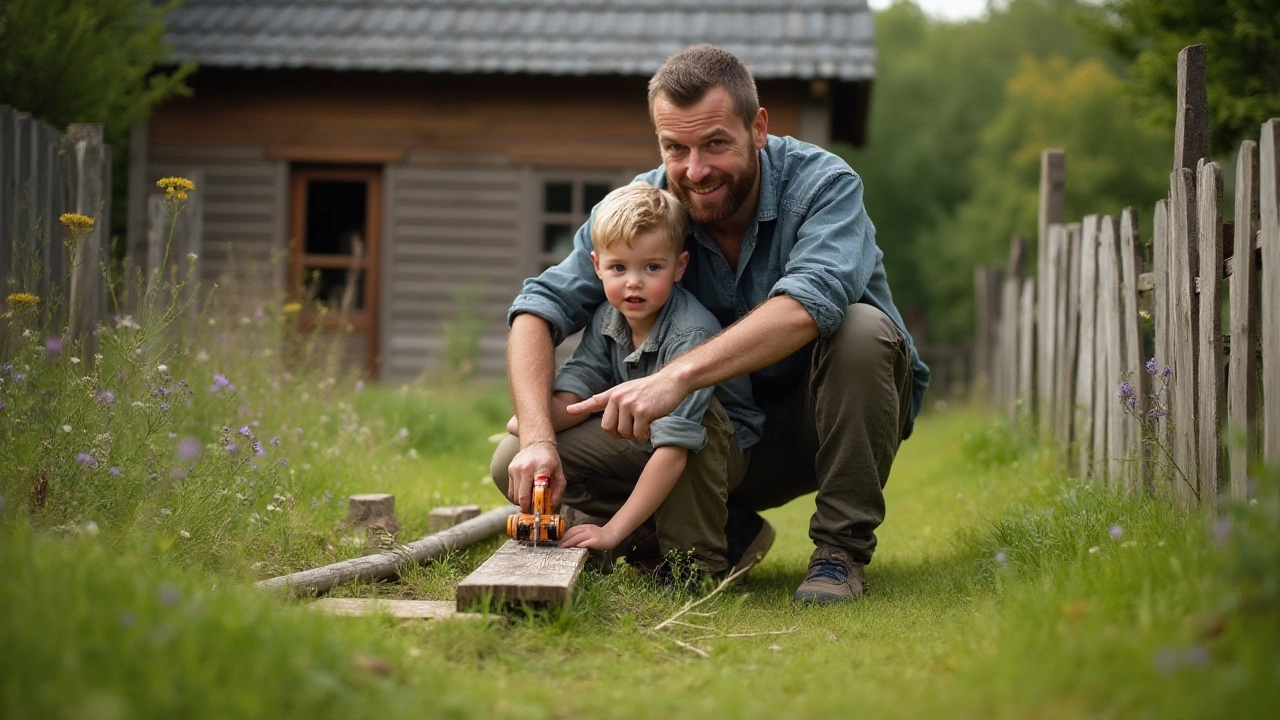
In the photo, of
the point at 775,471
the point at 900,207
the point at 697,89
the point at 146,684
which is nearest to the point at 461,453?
the point at 775,471

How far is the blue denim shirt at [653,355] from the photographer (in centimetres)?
359

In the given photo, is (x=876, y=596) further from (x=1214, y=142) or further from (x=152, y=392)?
(x=1214, y=142)

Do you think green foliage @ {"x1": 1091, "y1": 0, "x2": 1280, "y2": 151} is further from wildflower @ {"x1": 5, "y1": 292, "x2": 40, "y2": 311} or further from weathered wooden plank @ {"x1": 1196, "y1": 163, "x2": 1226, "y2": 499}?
wildflower @ {"x1": 5, "y1": 292, "x2": 40, "y2": 311}

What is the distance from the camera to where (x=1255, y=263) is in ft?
9.70

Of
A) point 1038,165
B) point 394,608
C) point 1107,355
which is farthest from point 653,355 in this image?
point 1038,165

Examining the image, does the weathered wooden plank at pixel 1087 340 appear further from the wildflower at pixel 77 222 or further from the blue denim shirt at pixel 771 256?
the wildflower at pixel 77 222

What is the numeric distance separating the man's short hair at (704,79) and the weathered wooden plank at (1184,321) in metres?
1.33

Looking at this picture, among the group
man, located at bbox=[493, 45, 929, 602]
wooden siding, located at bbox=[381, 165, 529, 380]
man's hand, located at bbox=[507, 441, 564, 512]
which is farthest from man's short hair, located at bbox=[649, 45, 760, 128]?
wooden siding, located at bbox=[381, 165, 529, 380]

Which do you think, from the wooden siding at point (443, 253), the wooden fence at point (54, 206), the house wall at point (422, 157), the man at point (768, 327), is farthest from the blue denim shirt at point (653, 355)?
the wooden siding at point (443, 253)

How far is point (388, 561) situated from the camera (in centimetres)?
352

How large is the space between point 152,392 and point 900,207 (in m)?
31.4

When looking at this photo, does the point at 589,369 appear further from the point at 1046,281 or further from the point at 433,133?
the point at 433,133

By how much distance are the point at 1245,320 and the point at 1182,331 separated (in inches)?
20.5

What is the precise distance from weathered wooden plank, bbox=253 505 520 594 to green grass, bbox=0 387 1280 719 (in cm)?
6
